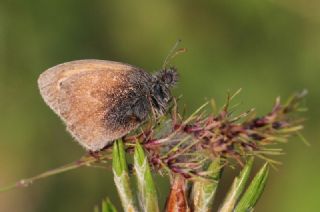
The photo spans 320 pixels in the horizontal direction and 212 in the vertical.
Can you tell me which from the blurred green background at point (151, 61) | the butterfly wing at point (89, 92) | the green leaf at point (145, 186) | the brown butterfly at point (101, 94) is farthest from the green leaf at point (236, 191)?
the blurred green background at point (151, 61)

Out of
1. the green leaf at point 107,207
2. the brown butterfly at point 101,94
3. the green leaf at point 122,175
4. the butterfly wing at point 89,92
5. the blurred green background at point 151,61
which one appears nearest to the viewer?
the green leaf at point 107,207

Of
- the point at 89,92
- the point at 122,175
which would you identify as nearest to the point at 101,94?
the point at 89,92

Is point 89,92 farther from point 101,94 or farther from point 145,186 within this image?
point 145,186

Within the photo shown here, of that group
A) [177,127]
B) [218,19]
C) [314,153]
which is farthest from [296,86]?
[177,127]

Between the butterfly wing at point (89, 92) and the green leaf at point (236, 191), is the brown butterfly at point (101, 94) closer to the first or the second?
the butterfly wing at point (89, 92)

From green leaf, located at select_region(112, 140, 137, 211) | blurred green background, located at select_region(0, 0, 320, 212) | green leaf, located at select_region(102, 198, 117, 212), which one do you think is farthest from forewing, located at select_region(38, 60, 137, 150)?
blurred green background, located at select_region(0, 0, 320, 212)

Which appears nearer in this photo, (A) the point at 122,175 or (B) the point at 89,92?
(A) the point at 122,175

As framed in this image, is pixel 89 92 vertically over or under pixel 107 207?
over
